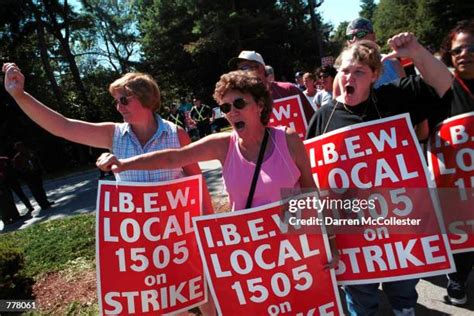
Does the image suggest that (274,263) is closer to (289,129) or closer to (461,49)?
(289,129)

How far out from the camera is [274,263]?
2193 millimetres

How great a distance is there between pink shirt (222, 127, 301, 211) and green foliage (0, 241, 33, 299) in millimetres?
3134

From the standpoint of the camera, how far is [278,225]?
2.18m

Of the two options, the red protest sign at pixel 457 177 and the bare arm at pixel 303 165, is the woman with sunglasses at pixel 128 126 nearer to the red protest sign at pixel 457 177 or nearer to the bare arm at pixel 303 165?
the bare arm at pixel 303 165

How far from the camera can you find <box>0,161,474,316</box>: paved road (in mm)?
3016

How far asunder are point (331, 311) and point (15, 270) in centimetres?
363

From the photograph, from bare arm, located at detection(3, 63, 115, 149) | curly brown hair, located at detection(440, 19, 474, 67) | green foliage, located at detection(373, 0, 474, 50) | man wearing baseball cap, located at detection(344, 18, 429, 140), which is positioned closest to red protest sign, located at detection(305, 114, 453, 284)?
curly brown hair, located at detection(440, 19, 474, 67)

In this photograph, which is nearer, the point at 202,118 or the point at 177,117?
the point at 202,118

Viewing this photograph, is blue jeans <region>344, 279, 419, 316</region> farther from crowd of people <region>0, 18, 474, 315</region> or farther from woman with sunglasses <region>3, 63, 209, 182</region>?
woman with sunglasses <region>3, 63, 209, 182</region>

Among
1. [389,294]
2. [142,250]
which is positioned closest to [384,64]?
[389,294]

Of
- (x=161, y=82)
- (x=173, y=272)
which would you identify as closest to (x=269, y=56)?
(x=161, y=82)

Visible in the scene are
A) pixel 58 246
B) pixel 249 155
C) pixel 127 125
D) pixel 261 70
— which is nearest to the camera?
pixel 249 155

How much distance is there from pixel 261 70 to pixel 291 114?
57 centimetres

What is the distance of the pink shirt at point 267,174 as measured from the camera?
219 cm
